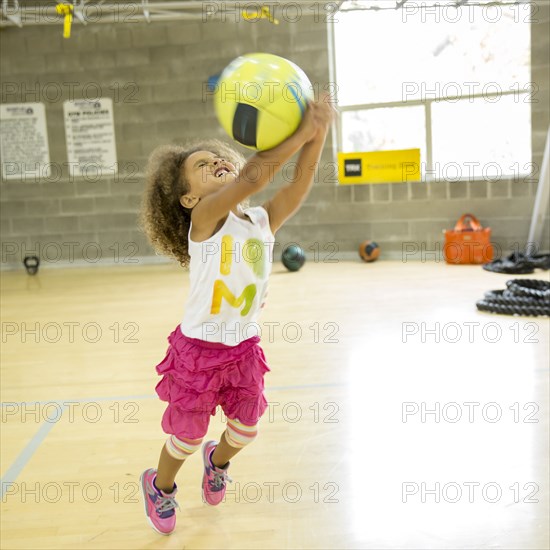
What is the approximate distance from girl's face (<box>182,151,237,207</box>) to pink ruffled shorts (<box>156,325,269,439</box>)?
373 mm

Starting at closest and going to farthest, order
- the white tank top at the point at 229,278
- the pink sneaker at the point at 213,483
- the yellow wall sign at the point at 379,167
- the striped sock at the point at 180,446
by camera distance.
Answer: the white tank top at the point at 229,278, the striped sock at the point at 180,446, the pink sneaker at the point at 213,483, the yellow wall sign at the point at 379,167

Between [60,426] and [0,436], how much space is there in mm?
220

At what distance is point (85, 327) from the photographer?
4441mm

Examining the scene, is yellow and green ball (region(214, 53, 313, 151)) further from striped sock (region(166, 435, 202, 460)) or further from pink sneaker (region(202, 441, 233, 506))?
pink sneaker (region(202, 441, 233, 506))

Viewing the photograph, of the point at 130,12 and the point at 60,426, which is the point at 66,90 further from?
the point at 60,426

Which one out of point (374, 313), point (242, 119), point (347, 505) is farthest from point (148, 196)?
point (374, 313)

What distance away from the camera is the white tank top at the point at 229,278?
155cm

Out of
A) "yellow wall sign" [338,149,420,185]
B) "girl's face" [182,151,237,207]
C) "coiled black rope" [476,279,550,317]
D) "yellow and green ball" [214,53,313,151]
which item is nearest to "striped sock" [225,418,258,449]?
"girl's face" [182,151,237,207]

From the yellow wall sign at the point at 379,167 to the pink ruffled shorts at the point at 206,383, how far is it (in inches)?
223

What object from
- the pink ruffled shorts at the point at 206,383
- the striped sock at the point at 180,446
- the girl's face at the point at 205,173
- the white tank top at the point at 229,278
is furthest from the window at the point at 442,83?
the striped sock at the point at 180,446

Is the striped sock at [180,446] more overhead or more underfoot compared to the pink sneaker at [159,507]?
more overhead

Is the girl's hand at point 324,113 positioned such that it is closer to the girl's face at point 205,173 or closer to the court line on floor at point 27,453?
the girl's face at point 205,173

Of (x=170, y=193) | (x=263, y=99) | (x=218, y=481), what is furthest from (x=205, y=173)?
(x=218, y=481)

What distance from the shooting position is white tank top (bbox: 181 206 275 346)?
1.55 meters
